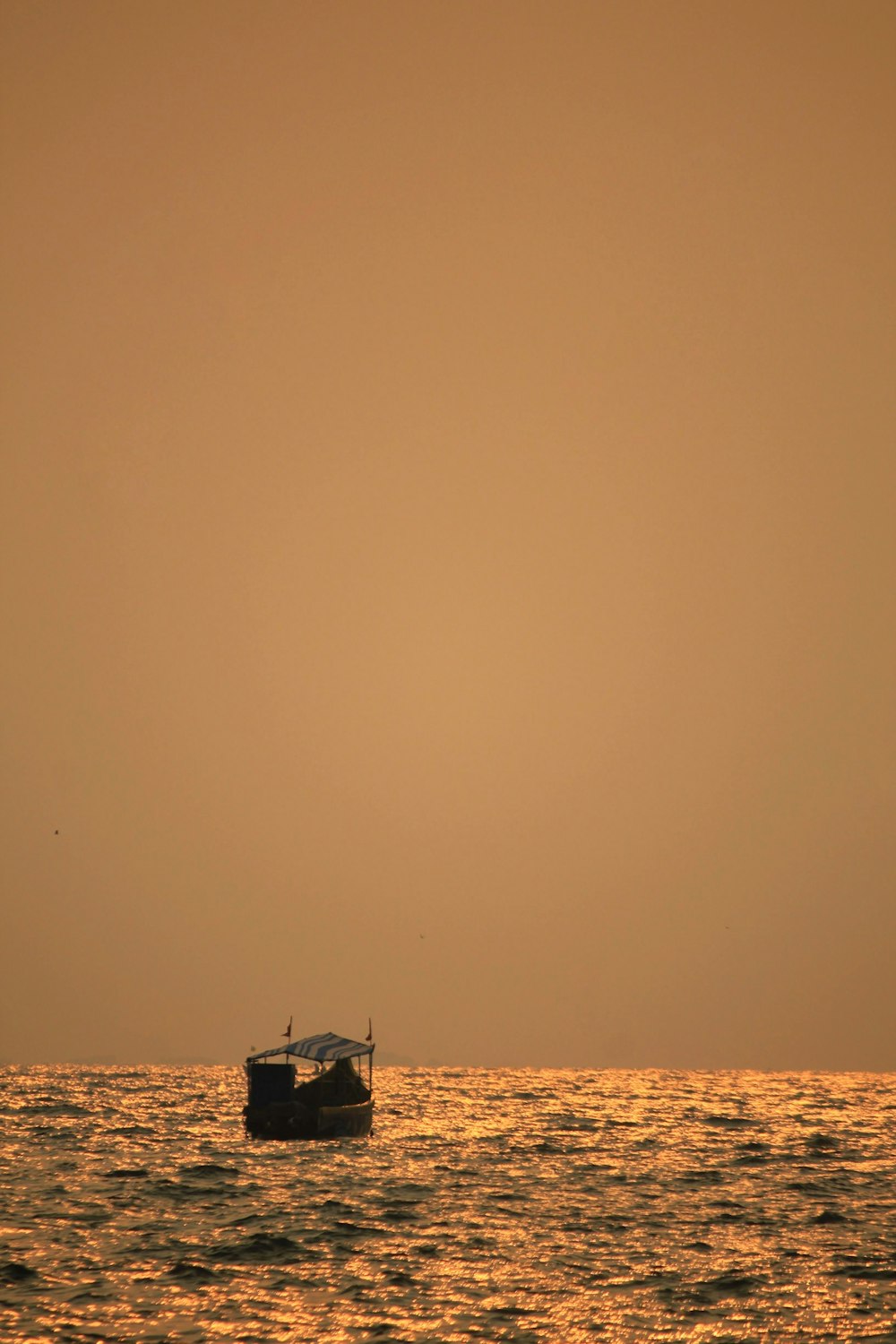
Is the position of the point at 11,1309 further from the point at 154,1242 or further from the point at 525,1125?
the point at 525,1125

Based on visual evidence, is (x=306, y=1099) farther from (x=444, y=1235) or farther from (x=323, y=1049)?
(x=444, y=1235)

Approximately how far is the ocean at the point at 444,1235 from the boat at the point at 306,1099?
1014mm

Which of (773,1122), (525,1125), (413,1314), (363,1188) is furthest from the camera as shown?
(773,1122)

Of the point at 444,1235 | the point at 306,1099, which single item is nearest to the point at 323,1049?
the point at 306,1099

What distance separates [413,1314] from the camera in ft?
89.0

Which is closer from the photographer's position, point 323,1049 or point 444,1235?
point 444,1235

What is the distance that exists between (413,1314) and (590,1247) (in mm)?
9060

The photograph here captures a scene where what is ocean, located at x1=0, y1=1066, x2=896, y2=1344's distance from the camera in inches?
1047

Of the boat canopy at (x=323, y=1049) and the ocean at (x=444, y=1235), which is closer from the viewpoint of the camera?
the ocean at (x=444, y=1235)

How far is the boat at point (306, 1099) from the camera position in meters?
58.8

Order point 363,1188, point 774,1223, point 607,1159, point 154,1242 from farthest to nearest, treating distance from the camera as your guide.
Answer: point 607,1159, point 363,1188, point 774,1223, point 154,1242

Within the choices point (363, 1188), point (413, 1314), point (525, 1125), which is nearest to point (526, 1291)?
point (413, 1314)

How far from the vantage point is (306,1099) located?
195ft

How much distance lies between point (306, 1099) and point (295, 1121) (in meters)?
1.06
